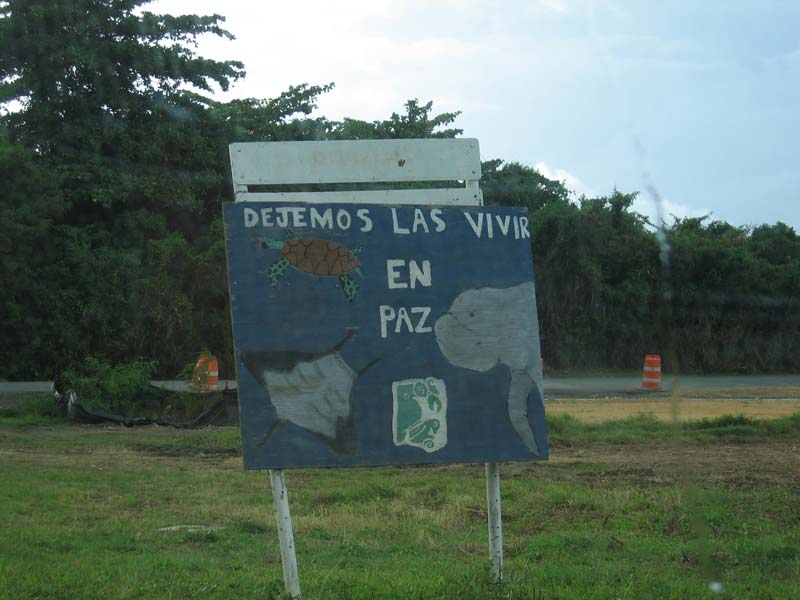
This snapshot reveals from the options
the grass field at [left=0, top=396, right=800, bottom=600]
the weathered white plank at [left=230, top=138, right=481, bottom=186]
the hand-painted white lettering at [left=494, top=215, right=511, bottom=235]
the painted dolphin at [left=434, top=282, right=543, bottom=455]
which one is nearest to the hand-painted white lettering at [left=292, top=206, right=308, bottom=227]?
the weathered white plank at [left=230, top=138, right=481, bottom=186]

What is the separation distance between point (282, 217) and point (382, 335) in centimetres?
78

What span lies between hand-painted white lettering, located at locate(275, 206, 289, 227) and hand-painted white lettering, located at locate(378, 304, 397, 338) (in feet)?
2.10

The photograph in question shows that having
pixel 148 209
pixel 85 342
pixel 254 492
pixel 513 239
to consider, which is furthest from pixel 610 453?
pixel 148 209

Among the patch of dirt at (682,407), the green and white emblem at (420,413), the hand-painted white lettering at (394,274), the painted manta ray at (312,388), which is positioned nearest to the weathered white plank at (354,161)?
the hand-painted white lettering at (394,274)

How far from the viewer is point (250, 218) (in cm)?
454

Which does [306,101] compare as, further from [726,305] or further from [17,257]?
[726,305]

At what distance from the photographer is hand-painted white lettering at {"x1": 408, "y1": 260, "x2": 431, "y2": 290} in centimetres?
470

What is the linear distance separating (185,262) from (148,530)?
16.2m

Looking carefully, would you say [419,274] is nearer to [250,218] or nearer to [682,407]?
[250,218]

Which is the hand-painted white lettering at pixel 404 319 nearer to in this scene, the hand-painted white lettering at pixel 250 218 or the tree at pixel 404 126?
the hand-painted white lettering at pixel 250 218

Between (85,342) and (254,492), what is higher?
(85,342)

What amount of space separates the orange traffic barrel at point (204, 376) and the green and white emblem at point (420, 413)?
36.2 ft

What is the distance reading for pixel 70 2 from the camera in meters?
22.6

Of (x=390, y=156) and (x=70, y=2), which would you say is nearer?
(x=390, y=156)
